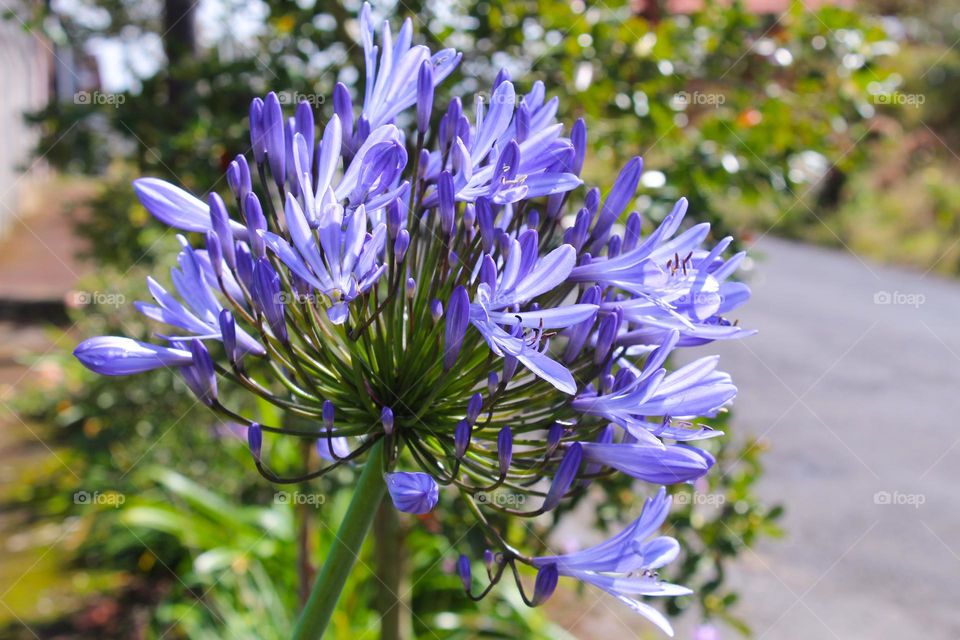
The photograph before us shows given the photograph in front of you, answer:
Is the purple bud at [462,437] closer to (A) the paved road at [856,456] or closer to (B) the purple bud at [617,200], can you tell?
(B) the purple bud at [617,200]

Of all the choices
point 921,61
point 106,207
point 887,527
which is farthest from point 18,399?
point 921,61

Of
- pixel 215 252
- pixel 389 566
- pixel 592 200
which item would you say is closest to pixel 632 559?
pixel 592 200

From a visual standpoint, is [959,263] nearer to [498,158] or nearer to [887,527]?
[887,527]

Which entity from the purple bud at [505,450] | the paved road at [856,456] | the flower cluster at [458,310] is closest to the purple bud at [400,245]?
the flower cluster at [458,310]

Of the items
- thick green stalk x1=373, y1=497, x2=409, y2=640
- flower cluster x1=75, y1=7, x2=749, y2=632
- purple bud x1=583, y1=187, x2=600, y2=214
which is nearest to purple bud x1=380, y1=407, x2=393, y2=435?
flower cluster x1=75, y1=7, x2=749, y2=632

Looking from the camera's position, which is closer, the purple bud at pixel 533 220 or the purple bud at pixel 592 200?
the purple bud at pixel 592 200
